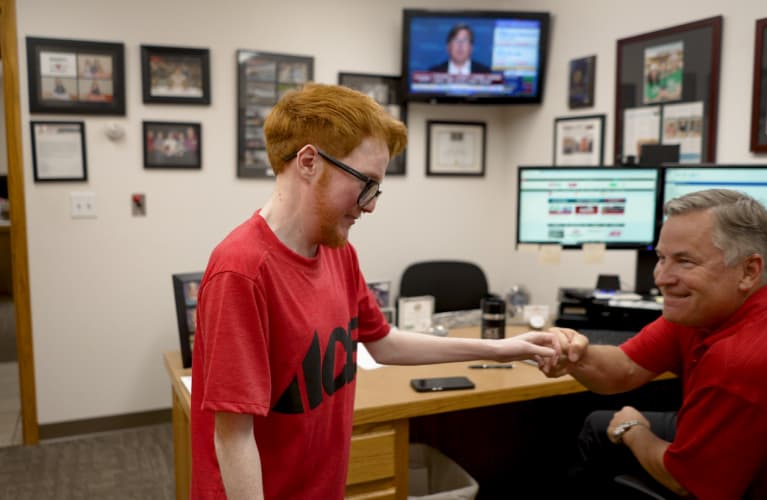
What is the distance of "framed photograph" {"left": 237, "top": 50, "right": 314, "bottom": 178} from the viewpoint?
3.59 m

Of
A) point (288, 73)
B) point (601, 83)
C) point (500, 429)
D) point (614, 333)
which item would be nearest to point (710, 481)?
point (614, 333)

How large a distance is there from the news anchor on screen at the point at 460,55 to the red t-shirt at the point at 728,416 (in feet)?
8.66

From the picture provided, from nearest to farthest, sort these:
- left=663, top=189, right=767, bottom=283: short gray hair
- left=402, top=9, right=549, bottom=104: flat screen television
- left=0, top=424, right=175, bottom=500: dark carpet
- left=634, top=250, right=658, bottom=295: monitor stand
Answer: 1. left=663, top=189, right=767, bottom=283: short gray hair
2. left=634, top=250, right=658, bottom=295: monitor stand
3. left=0, top=424, right=175, bottom=500: dark carpet
4. left=402, top=9, right=549, bottom=104: flat screen television

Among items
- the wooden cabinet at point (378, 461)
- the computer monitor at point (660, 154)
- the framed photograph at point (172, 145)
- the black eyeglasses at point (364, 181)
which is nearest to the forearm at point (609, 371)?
the wooden cabinet at point (378, 461)

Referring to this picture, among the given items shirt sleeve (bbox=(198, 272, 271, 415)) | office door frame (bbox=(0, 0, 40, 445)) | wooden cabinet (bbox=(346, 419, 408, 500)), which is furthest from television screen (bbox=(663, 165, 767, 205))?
office door frame (bbox=(0, 0, 40, 445))

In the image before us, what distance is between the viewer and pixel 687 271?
150 cm

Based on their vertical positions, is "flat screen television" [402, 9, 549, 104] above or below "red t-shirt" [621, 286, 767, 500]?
above

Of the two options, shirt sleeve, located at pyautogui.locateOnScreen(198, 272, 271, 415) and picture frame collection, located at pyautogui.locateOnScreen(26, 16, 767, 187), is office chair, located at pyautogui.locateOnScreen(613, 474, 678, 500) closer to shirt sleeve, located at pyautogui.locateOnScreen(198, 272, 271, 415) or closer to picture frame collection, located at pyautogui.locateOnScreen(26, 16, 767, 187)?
shirt sleeve, located at pyautogui.locateOnScreen(198, 272, 271, 415)

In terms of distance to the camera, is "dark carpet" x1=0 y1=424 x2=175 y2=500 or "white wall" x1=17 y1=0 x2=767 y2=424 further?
"white wall" x1=17 y1=0 x2=767 y2=424

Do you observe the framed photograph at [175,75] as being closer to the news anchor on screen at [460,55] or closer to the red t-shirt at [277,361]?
the news anchor on screen at [460,55]

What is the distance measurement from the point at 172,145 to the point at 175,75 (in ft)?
1.21

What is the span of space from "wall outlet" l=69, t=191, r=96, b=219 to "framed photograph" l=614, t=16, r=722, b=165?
2.61 m

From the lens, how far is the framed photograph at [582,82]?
11.8 feet

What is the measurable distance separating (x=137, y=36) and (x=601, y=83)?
8.17ft
